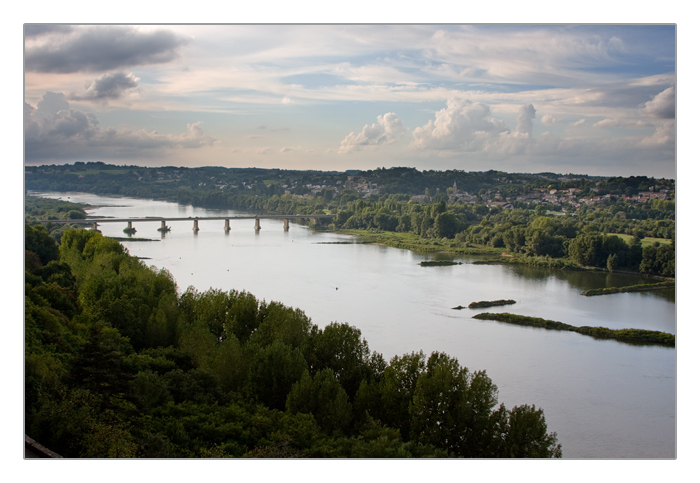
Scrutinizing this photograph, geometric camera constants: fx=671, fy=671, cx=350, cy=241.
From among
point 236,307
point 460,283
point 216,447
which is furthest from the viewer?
point 460,283

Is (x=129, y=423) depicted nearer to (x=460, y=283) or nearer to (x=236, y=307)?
(x=236, y=307)

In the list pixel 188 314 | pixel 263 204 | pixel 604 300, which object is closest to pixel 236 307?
pixel 188 314

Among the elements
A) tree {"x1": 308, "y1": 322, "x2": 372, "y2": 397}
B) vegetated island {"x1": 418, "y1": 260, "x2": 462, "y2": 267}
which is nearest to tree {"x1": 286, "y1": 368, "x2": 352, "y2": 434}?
tree {"x1": 308, "y1": 322, "x2": 372, "y2": 397}

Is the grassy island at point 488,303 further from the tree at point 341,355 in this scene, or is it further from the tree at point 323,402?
the tree at point 323,402

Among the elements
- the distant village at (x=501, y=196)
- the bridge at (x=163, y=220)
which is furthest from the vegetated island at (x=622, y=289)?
the bridge at (x=163, y=220)

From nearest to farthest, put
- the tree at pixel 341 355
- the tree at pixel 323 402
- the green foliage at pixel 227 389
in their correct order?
1. the green foliage at pixel 227 389
2. the tree at pixel 323 402
3. the tree at pixel 341 355
